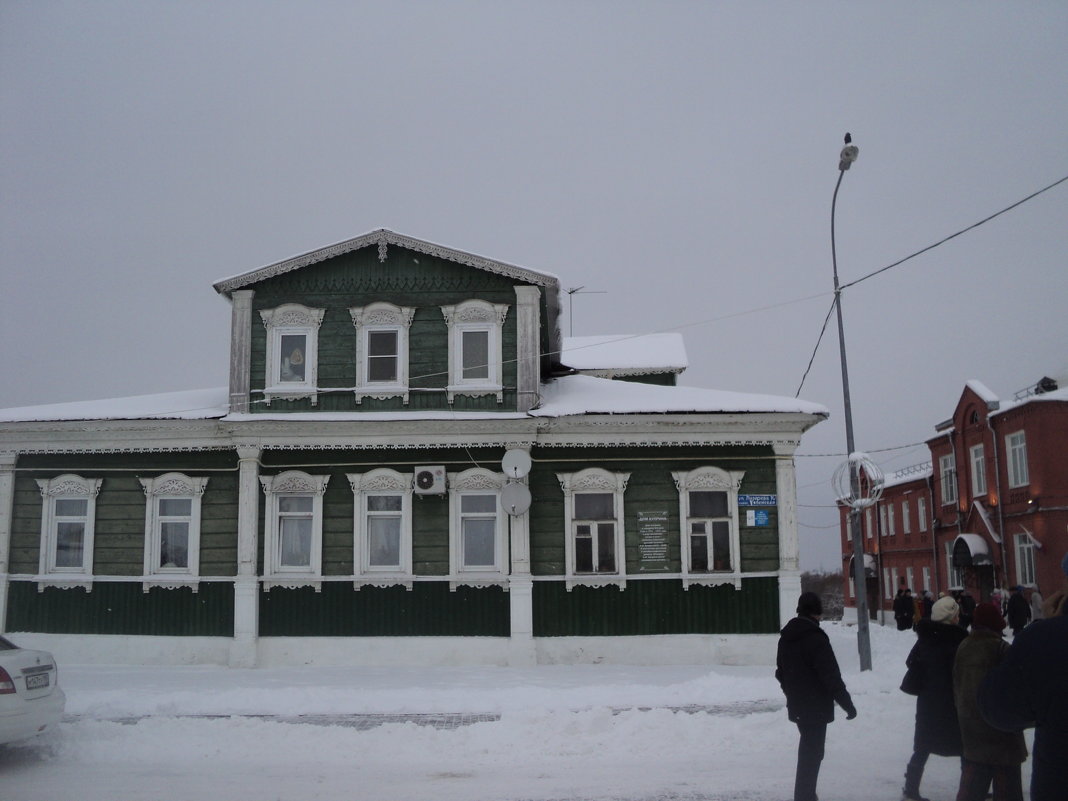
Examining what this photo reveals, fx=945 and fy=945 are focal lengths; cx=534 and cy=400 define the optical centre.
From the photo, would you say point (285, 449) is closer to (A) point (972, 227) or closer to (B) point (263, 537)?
(B) point (263, 537)

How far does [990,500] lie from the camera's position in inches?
1449

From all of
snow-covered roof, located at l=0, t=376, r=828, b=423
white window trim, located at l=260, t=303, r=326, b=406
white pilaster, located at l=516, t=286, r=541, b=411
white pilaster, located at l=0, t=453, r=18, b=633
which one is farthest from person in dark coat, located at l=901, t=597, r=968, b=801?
white pilaster, located at l=0, t=453, r=18, b=633

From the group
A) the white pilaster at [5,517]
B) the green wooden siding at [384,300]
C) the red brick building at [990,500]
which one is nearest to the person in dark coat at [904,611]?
the red brick building at [990,500]

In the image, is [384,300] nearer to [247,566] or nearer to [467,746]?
[247,566]

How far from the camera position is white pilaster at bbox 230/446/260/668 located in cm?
1722

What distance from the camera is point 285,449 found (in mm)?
17719

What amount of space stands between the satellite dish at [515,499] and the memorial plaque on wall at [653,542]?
87.6 inches

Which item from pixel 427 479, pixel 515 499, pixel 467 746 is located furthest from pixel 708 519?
pixel 467 746

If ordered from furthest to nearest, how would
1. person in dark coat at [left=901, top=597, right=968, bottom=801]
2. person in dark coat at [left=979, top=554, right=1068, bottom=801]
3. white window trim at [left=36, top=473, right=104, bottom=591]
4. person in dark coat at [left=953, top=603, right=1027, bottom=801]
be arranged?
1. white window trim at [left=36, top=473, right=104, bottom=591]
2. person in dark coat at [left=901, top=597, right=968, bottom=801]
3. person in dark coat at [left=953, top=603, right=1027, bottom=801]
4. person in dark coat at [left=979, top=554, right=1068, bottom=801]

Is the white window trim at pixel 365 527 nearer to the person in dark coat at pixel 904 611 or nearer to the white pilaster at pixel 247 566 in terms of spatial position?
the white pilaster at pixel 247 566

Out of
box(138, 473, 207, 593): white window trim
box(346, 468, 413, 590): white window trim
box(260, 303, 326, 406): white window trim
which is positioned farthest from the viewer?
box(260, 303, 326, 406): white window trim

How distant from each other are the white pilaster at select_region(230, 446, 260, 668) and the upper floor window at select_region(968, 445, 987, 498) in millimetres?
31316

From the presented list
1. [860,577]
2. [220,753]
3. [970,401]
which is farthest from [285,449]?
[970,401]

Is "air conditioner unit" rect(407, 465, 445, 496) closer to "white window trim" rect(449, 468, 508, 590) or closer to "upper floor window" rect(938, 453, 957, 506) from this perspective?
"white window trim" rect(449, 468, 508, 590)
